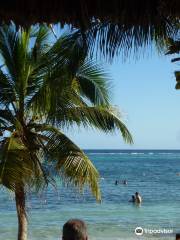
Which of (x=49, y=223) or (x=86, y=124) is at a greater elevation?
(x=86, y=124)

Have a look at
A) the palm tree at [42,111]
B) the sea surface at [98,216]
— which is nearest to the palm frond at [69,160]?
the palm tree at [42,111]

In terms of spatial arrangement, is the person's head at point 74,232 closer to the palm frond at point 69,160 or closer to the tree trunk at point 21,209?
the tree trunk at point 21,209

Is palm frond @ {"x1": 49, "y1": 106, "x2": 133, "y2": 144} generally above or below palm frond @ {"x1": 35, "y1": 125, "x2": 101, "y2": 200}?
above

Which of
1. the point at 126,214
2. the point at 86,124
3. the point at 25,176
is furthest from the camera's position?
the point at 126,214

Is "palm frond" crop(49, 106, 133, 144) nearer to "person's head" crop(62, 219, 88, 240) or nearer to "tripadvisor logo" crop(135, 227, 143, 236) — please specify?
"person's head" crop(62, 219, 88, 240)

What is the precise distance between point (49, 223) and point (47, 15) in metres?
20.7

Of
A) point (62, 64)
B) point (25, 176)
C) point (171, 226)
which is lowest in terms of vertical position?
point (171, 226)

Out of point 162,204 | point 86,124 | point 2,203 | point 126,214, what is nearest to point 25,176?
point 86,124

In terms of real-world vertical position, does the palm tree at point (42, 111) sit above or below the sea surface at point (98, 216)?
above

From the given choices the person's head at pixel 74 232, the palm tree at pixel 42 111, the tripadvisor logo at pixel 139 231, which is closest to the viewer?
the person's head at pixel 74 232

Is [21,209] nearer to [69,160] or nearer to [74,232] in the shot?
[69,160]

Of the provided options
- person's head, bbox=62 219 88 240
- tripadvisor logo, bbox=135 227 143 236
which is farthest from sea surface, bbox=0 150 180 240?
person's head, bbox=62 219 88 240

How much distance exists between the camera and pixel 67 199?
3625cm

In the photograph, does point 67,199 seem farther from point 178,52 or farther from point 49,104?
point 178,52
